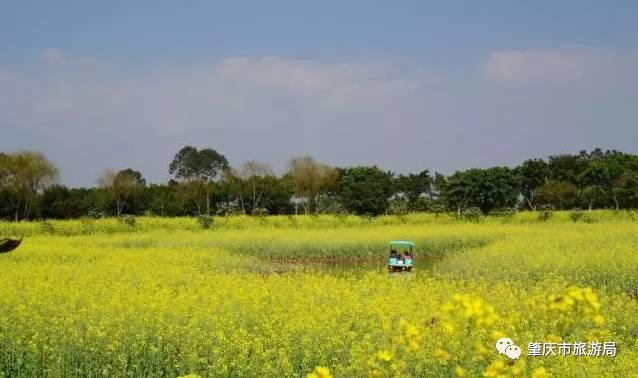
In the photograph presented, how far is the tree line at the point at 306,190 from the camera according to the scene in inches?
1981

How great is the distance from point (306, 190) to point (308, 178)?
1.14 meters

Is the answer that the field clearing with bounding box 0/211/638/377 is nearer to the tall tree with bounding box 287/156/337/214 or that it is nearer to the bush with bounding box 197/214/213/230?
the bush with bounding box 197/214/213/230

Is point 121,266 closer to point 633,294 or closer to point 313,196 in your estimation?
point 633,294

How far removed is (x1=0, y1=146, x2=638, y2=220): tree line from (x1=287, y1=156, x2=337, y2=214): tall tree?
0.09m

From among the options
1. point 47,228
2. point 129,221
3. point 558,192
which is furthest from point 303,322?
point 558,192

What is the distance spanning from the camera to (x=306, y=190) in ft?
205

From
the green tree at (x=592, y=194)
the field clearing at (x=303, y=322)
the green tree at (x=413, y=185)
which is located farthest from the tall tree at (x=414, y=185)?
the field clearing at (x=303, y=322)

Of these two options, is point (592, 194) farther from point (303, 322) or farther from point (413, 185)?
point (303, 322)

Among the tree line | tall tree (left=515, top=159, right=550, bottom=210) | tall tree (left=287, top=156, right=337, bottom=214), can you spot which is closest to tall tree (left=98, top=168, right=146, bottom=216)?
the tree line

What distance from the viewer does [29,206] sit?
49938mm

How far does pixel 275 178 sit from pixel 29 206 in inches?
806

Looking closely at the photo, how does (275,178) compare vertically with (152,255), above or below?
above

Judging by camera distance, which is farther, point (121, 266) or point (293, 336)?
point (121, 266)

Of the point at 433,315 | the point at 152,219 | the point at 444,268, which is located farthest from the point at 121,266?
the point at 152,219
